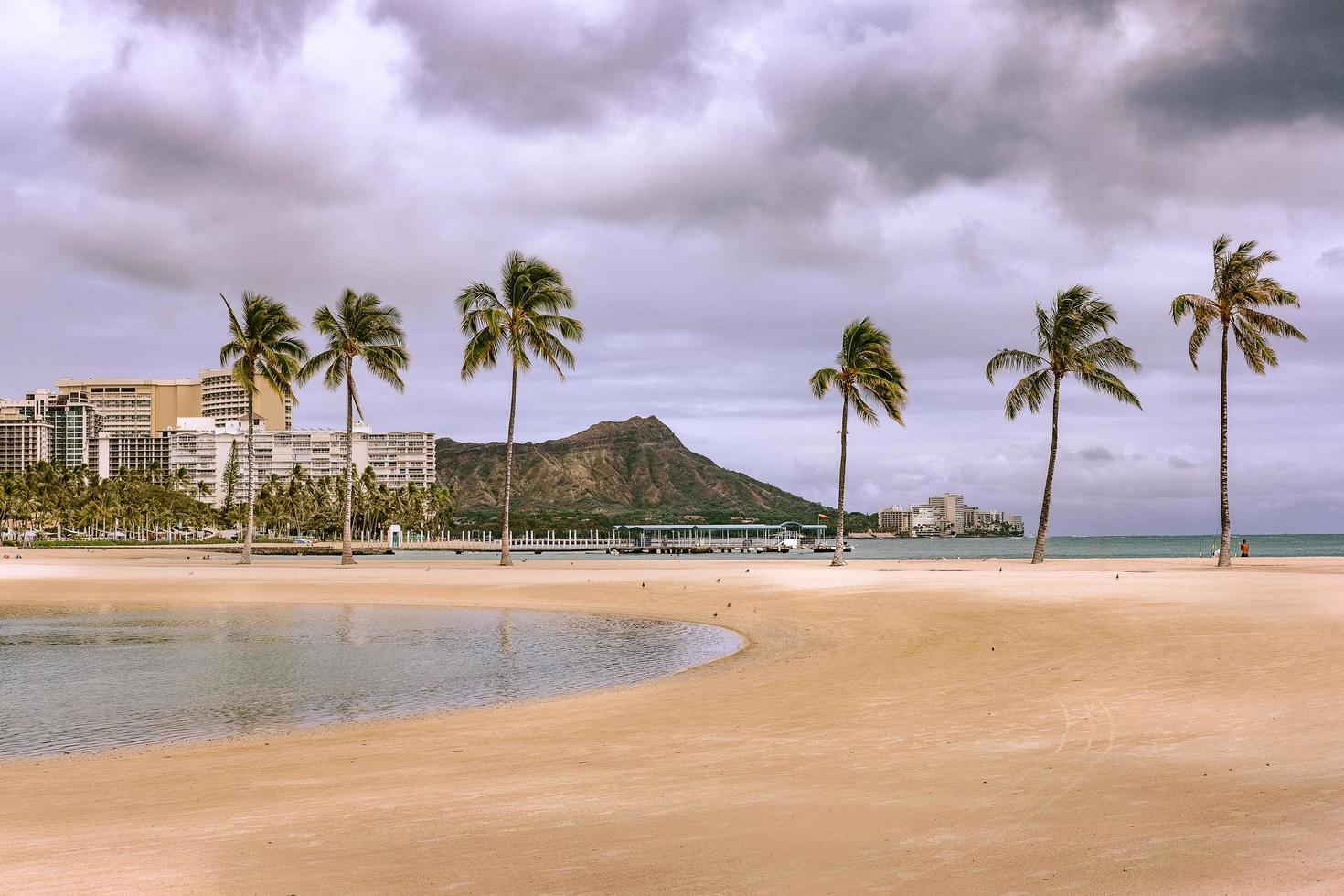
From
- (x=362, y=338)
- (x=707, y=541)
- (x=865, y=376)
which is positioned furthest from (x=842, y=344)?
(x=707, y=541)

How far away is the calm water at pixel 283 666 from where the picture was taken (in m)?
12.5

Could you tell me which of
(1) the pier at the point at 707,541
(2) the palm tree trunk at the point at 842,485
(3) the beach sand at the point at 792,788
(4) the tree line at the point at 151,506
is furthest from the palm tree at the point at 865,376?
(4) the tree line at the point at 151,506

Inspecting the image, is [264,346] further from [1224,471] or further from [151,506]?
[151,506]

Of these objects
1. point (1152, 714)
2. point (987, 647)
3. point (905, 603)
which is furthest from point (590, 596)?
point (1152, 714)

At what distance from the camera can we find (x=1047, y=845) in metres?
5.94

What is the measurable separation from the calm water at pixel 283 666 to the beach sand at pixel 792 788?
4.55 feet

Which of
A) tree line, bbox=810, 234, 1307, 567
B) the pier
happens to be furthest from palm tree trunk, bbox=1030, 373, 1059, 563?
the pier

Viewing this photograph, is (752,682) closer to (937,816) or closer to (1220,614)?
(937,816)

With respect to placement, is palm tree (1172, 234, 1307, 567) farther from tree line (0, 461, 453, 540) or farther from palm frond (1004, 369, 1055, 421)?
tree line (0, 461, 453, 540)

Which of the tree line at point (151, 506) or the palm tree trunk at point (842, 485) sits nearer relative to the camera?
the palm tree trunk at point (842, 485)

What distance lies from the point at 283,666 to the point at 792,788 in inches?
483

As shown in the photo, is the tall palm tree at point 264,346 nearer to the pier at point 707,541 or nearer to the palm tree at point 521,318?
the palm tree at point 521,318

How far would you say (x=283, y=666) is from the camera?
17281mm

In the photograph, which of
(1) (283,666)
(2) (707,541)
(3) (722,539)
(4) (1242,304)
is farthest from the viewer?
(3) (722,539)
